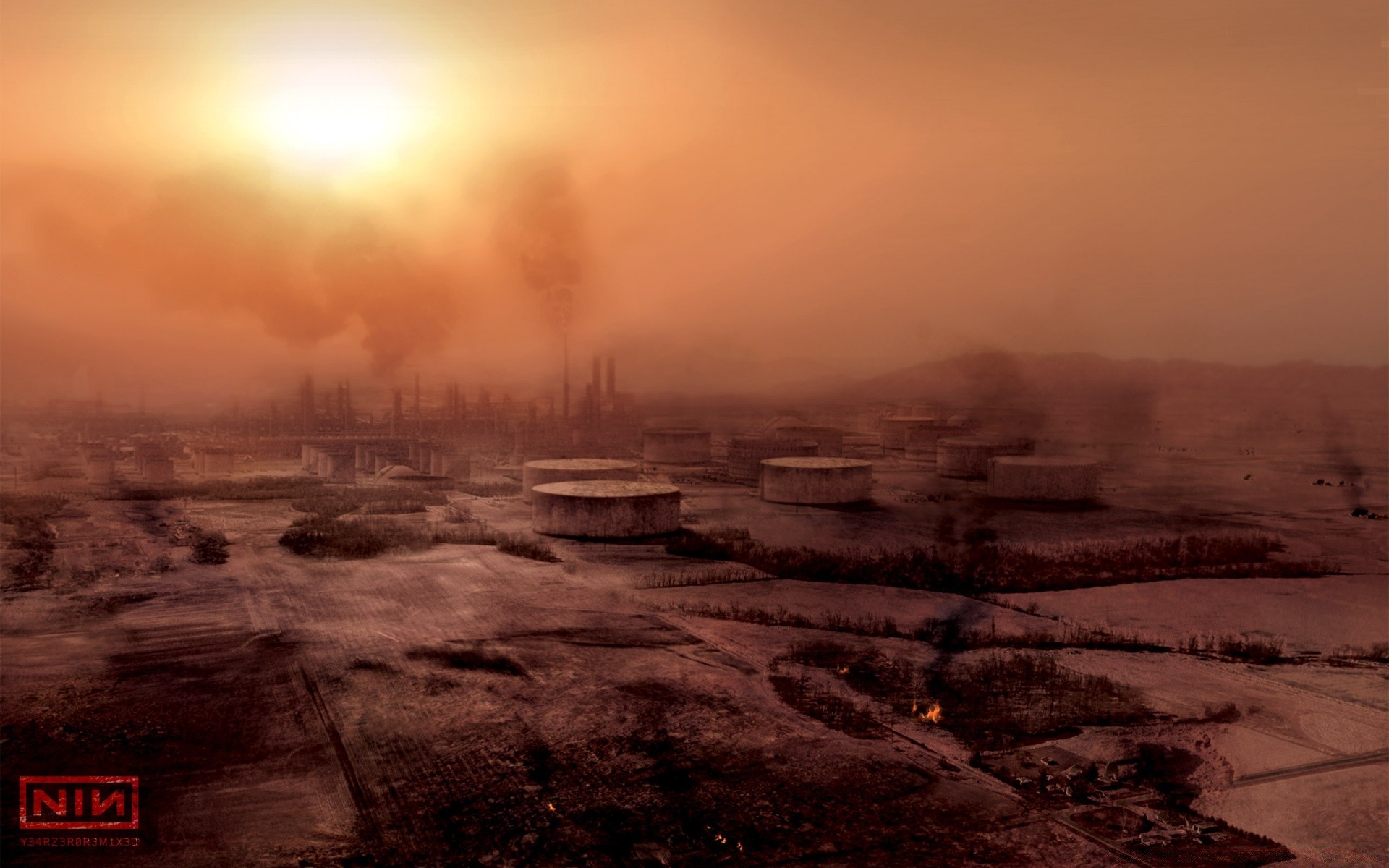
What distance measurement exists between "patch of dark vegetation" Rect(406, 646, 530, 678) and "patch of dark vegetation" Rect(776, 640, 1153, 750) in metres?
3.54

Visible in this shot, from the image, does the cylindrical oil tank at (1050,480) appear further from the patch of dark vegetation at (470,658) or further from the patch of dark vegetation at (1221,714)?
the patch of dark vegetation at (470,658)

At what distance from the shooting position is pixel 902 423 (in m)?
59.8

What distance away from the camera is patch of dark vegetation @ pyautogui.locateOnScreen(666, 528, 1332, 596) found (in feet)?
61.0

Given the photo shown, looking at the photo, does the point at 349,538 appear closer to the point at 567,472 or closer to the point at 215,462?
the point at 567,472

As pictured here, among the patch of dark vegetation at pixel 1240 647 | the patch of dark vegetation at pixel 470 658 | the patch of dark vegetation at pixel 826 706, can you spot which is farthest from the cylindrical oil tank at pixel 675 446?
the patch of dark vegetation at pixel 826 706

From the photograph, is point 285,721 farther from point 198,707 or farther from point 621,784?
point 621,784

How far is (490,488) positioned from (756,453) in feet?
41.6

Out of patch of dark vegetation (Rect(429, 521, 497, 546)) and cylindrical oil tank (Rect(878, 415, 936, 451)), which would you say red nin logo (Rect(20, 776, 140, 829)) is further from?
cylindrical oil tank (Rect(878, 415, 936, 451))

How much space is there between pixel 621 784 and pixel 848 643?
18.9ft

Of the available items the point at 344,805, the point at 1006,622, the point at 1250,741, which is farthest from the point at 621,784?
the point at 1006,622

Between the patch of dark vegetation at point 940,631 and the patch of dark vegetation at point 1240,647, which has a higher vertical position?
the patch of dark vegetation at point 940,631

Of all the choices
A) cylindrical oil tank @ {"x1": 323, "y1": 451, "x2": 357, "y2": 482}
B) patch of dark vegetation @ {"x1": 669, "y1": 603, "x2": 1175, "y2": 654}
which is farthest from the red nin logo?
cylindrical oil tank @ {"x1": 323, "y1": 451, "x2": 357, "y2": 482}

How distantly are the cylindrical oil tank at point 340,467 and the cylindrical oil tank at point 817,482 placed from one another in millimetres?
19889

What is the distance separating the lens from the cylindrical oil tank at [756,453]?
1602 inches
